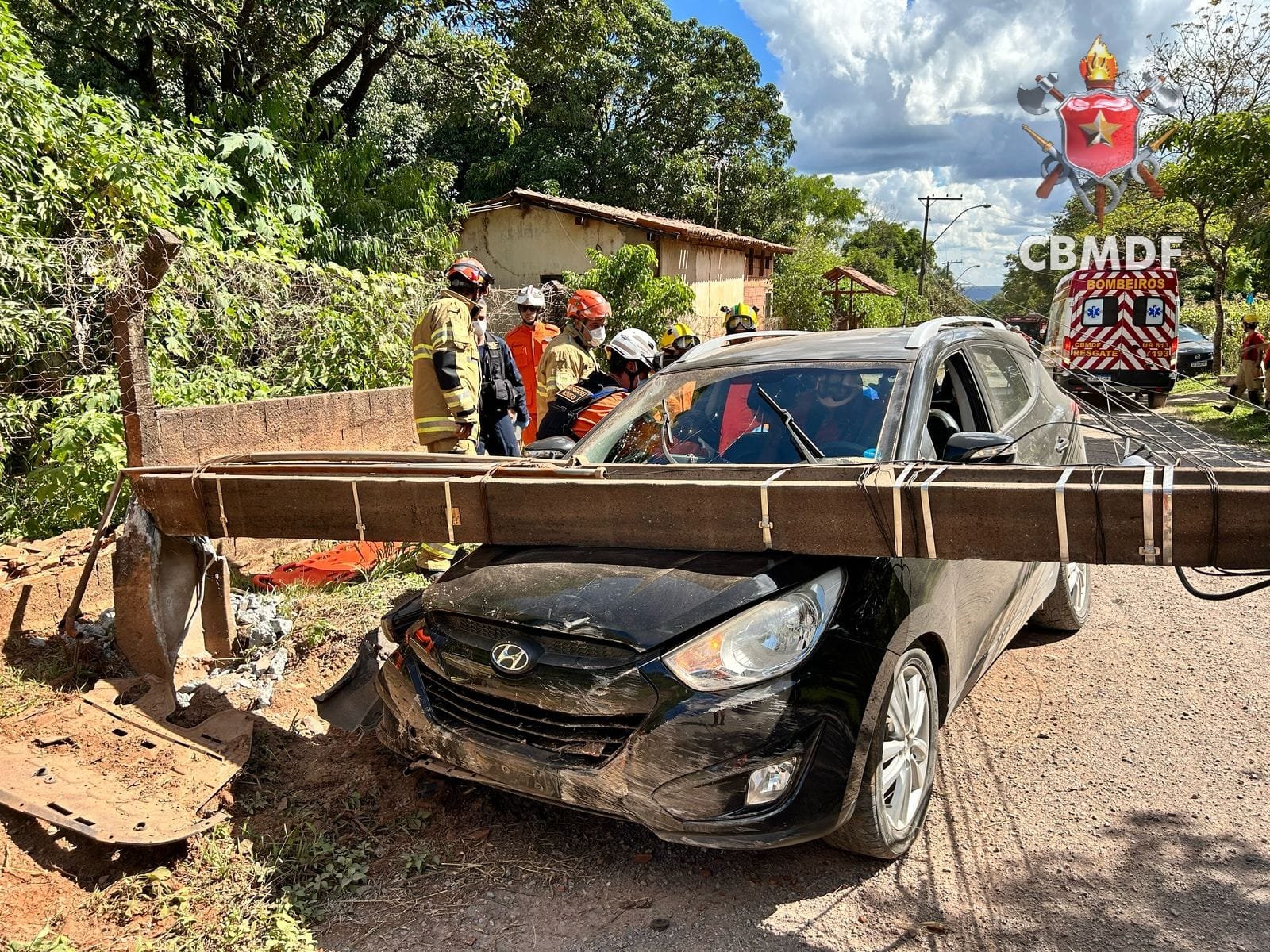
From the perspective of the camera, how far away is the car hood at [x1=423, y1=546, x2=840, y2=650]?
280 cm

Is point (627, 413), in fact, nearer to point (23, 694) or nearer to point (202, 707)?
point (202, 707)

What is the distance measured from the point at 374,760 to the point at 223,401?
3.83 meters

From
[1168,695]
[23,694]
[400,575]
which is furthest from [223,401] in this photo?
[1168,695]

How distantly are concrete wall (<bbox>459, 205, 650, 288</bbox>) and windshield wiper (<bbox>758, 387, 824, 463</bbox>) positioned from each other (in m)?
18.3

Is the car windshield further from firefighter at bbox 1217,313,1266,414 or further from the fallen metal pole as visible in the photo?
firefighter at bbox 1217,313,1266,414

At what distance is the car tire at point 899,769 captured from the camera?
9.44 feet

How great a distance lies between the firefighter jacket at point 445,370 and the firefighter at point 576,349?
924 mm

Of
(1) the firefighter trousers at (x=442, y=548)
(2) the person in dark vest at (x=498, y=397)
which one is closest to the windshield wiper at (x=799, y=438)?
(1) the firefighter trousers at (x=442, y=548)

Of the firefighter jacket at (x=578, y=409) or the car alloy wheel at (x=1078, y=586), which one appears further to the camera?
the firefighter jacket at (x=578, y=409)

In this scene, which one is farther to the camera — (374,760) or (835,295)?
(835,295)

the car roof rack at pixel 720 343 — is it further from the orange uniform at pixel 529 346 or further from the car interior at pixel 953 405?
the orange uniform at pixel 529 346

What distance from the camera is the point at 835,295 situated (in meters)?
37.0

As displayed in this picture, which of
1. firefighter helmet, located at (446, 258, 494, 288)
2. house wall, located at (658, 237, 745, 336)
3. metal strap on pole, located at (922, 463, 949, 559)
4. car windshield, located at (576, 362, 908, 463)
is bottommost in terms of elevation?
metal strap on pole, located at (922, 463, 949, 559)

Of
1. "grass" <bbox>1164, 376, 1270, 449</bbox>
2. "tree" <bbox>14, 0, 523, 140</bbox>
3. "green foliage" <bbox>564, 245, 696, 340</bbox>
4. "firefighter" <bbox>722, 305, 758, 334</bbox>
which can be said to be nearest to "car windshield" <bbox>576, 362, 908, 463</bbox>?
"firefighter" <bbox>722, 305, 758, 334</bbox>
